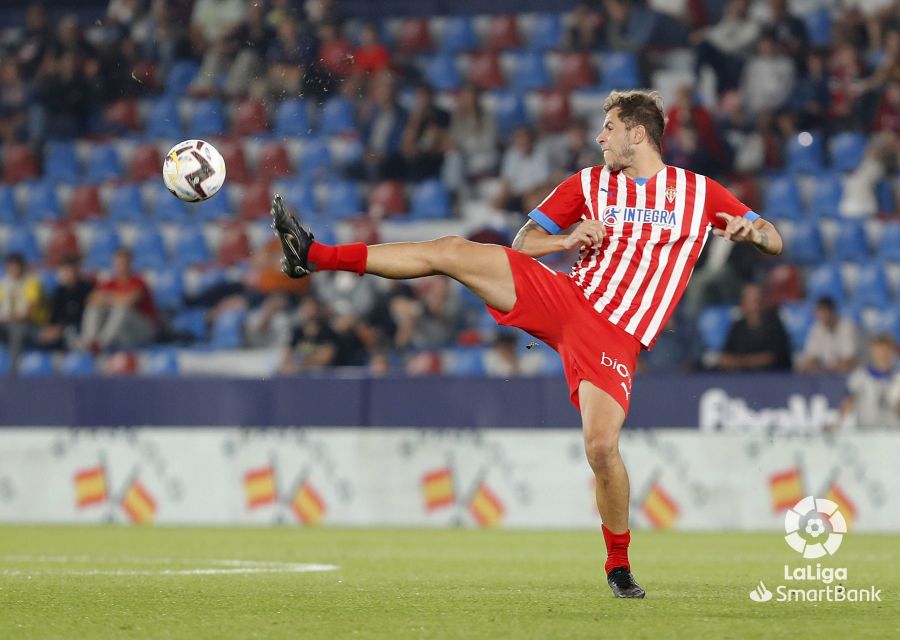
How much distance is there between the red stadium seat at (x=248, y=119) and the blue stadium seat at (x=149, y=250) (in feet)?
4.61

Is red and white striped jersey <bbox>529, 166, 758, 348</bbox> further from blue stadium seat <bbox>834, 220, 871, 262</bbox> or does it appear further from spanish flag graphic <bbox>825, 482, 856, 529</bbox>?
blue stadium seat <bbox>834, 220, 871, 262</bbox>

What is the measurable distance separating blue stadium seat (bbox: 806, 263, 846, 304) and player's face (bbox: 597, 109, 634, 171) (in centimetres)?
790

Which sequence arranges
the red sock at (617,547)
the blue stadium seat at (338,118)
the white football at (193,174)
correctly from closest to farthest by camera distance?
the red sock at (617,547), the white football at (193,174), the blue stadium seat at (338,118)

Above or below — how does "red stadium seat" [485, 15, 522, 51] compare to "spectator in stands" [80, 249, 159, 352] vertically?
above

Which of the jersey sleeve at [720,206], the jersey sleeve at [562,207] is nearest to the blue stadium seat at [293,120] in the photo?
the jersey sleeve at [562,207]

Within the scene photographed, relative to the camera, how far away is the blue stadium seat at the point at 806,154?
15.3 m

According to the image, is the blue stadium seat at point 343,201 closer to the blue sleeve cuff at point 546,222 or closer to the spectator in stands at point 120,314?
the spectator in stands at point 120,314

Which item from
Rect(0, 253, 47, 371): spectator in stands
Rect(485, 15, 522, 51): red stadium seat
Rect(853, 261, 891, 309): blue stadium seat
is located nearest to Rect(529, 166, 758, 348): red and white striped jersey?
Rect(853, 261, 891, 309): blue stadium seat

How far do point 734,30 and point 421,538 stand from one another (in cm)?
708

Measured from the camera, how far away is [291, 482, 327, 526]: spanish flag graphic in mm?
12773

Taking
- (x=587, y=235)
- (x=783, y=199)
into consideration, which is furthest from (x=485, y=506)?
(x=587, y=235)

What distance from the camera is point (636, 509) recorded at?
12.3 m

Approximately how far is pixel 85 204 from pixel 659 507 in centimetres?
794

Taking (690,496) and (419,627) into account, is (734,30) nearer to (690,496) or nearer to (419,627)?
(690,496)
